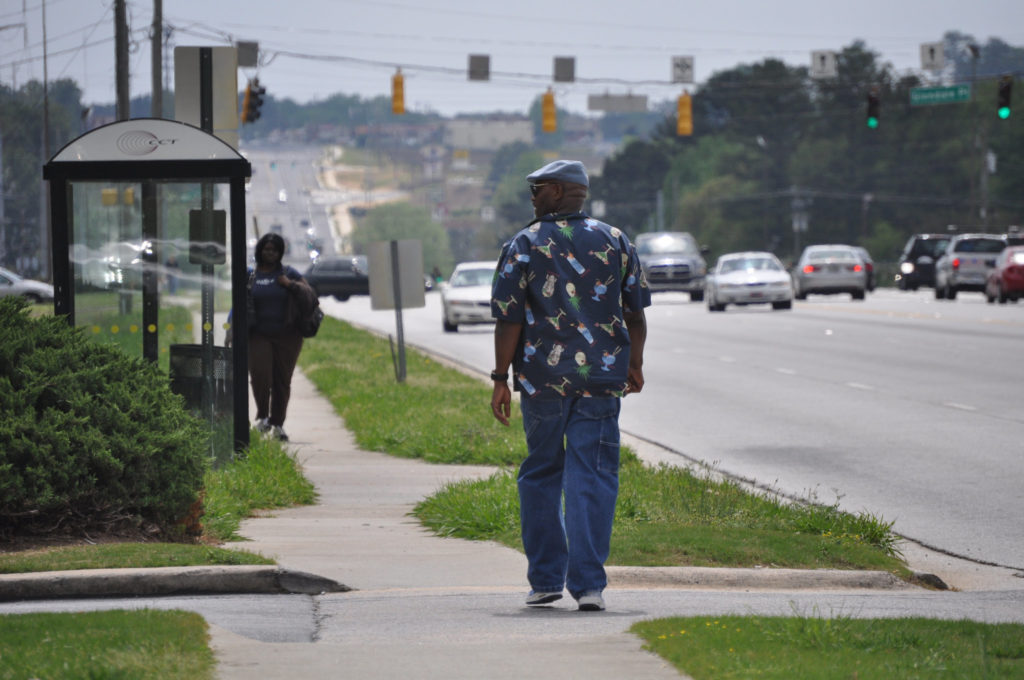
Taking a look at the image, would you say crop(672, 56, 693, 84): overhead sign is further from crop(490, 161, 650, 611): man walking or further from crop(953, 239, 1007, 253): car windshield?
crop(490, 161, 650, 611): man walking

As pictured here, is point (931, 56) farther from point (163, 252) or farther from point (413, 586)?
point (413, 586)

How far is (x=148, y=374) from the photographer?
360 inches

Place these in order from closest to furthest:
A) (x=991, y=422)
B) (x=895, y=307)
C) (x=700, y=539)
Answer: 1. (x=700, y=539)
2. (x=991, y=422)
3. (x=895, y=307)

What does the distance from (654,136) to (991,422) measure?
150m

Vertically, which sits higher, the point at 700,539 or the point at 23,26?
the point at 23,26

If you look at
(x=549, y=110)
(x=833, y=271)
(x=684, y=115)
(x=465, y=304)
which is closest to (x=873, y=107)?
(x=684, y=115)

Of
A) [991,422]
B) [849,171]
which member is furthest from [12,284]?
[849,171]

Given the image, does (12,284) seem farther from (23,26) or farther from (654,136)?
(654,136)

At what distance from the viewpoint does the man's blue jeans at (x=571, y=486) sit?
6992 millimetres

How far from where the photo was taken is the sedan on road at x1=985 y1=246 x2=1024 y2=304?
140ft

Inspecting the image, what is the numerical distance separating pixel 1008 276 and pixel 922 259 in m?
14.5

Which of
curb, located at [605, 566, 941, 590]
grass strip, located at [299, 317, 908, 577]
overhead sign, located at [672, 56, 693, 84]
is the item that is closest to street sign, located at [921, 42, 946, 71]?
overhead sign, located at [672, 56, 693, 84]

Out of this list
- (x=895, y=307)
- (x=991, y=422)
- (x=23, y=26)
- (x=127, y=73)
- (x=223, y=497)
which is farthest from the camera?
(x=895, y=307)

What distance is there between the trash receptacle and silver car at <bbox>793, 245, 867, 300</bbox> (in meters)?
39.3
